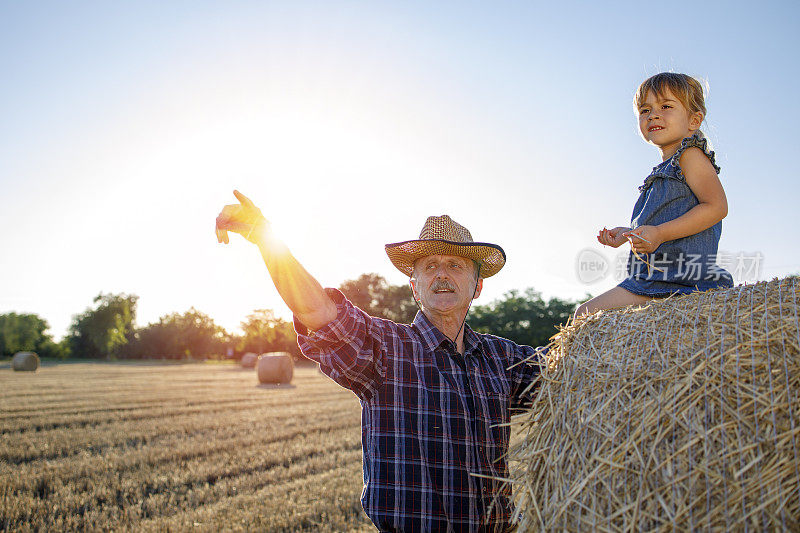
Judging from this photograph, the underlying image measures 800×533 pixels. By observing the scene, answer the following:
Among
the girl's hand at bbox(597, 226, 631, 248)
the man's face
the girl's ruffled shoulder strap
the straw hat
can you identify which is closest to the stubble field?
the man's face

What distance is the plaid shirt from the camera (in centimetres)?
278

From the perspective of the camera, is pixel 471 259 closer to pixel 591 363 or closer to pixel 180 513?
pixel 591 363

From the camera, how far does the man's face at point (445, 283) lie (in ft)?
10.9

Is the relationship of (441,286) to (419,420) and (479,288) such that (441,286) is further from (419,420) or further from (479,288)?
(419,420)

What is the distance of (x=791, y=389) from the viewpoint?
5.95 feet

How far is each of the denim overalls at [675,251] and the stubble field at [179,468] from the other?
3.53m

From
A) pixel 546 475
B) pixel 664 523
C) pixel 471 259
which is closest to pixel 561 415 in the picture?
pixel 546 475

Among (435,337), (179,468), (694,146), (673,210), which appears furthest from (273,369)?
(694,146)

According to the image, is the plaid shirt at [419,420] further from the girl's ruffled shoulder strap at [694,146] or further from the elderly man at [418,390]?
the girl's ruffled shoulder strap at [694,146]

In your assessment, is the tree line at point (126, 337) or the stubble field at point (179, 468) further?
the tree line at point (126, 337)

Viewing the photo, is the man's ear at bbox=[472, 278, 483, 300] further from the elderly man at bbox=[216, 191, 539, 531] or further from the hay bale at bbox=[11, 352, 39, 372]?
the hay bale at bbox=[11, 352, 39, 372]

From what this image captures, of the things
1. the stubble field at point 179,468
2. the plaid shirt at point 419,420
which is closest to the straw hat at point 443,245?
the plaid shirt at point 419,420

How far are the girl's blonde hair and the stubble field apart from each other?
4134 millimetres

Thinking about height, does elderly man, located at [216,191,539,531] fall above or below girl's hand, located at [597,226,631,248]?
below
